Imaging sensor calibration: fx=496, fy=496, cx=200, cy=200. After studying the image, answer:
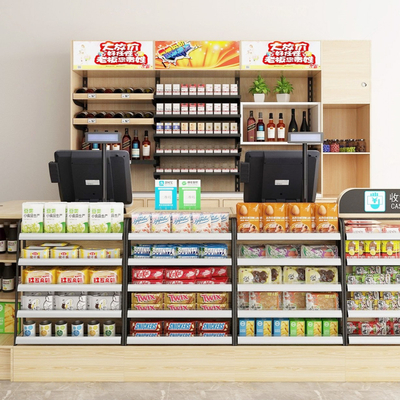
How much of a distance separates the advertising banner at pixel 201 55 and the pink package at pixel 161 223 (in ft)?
9.59

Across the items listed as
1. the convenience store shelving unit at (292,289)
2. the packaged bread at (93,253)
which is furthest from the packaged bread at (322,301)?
the packaged bread at (93,253)

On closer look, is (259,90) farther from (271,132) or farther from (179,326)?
(179,326)

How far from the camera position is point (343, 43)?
552 cm

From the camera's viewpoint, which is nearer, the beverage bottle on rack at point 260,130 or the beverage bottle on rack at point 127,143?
the beverage bottle on rack at point 260,130

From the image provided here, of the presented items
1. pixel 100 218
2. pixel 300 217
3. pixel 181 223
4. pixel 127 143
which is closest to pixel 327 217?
pixel 300 217

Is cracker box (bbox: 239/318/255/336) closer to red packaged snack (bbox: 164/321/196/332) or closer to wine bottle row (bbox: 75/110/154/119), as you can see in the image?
red packaged snack (bbox: 164/321/196/332)

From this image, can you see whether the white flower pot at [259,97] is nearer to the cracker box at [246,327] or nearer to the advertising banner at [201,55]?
the advertising banner at [201,55]

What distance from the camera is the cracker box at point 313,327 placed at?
3.00m

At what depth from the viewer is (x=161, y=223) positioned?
3039 mm

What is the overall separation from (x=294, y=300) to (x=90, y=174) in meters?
1.56

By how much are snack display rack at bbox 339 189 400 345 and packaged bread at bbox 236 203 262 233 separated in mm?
523

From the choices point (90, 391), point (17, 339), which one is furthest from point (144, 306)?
point (17, 339)

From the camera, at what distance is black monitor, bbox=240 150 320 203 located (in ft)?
10.8

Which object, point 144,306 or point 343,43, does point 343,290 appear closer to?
point 144,306
